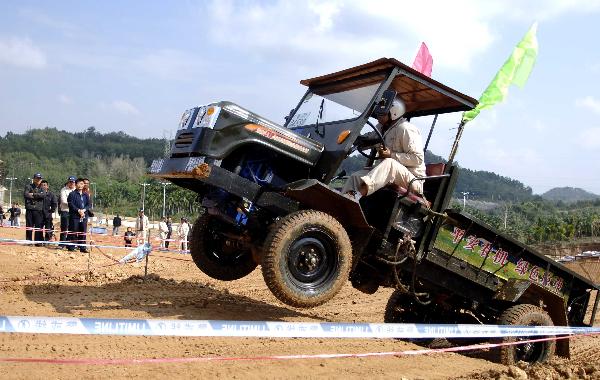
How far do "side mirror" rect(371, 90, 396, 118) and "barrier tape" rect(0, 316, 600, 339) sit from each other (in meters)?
2.26

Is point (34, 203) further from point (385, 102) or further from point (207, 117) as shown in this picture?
point (385, 102)

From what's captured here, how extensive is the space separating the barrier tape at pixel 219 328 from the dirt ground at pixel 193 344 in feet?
1.58

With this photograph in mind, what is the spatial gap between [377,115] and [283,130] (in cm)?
115

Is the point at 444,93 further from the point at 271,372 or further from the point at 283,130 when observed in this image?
the point at 271,372

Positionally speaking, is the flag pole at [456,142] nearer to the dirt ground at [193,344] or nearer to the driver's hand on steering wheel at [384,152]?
the driver's hand on steering wheel at [384,152]

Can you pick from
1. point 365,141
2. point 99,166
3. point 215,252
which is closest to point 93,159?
point 99,166

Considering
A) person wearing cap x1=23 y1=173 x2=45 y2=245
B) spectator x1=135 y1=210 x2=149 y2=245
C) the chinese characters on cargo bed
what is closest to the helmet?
the chinese characters on cargo bed

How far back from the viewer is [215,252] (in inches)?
287

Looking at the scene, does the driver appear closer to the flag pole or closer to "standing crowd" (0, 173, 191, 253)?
the flag pole

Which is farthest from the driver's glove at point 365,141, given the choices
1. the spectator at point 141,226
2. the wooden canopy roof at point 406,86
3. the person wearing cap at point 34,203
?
the spectator at point 141,226

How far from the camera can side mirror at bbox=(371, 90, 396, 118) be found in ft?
20.4

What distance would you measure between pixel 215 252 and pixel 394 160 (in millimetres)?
2490

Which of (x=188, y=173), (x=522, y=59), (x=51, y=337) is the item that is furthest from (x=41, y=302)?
(x=522, y=59)

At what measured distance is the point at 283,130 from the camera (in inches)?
237
